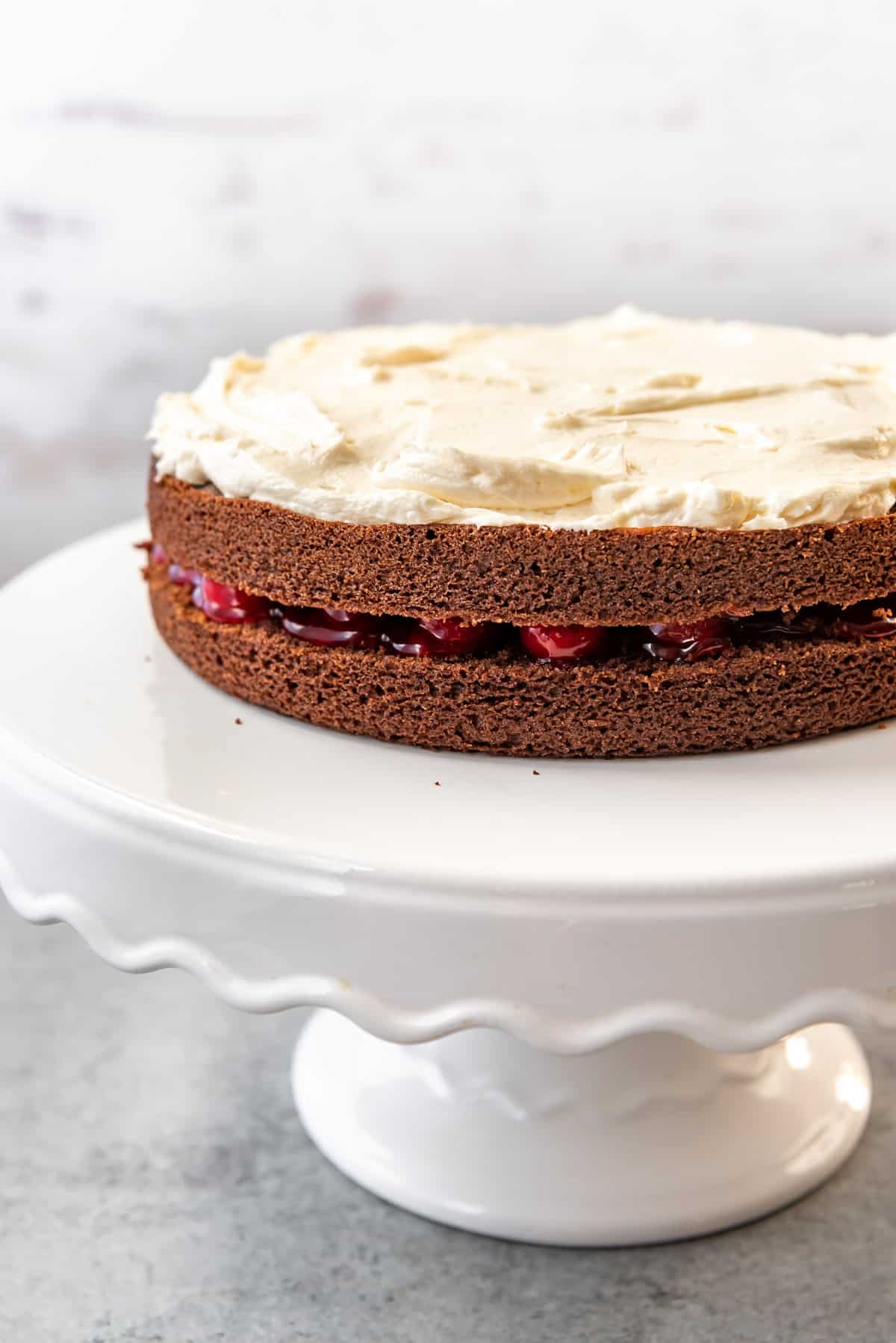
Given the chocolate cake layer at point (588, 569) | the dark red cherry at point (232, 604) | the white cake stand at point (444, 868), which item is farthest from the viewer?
the dark red cherry at point (232, 604)

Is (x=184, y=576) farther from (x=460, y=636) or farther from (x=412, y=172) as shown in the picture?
(x=412, y=172)

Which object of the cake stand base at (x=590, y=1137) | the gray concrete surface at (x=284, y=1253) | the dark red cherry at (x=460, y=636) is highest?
the dark red cherry at (x=460, y=636)

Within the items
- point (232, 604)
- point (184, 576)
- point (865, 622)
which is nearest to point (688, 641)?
point (865, 622)

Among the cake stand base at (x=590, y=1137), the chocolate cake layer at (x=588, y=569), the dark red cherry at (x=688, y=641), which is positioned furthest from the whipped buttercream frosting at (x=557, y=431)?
the cake stand base at (x=590, y=1137)

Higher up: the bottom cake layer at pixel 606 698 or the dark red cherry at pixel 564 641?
the dark red cherry at pixel 564 641

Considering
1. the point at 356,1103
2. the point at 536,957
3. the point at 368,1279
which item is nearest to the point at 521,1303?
the point at 368,1279

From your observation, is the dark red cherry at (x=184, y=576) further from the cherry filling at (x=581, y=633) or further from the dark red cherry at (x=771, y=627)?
the dark red cherry at (x=771, y=627)

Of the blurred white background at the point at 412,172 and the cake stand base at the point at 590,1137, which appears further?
the blurred white background at the point at 412,172
